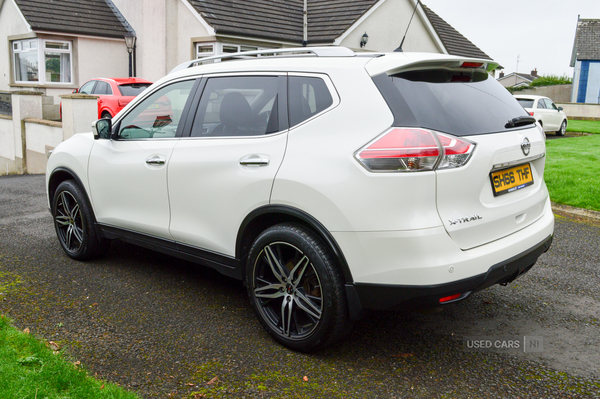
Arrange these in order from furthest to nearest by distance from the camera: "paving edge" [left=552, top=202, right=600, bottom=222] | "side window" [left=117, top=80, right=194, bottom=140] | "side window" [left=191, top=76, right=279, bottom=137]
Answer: "paving edge" [left=552, top=202, right=600, bottom=222]
"side window" [left=117, top=80, right=194, bottom=140]
"side window" [left=191, top=76, right=279, bottom=137]

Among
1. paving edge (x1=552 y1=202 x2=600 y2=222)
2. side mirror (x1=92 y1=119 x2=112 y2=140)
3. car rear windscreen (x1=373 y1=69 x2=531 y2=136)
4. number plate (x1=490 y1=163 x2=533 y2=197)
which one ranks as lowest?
paving edge (x1=552 y1=202 x2=600 y2=222)

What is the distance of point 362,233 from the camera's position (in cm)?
307

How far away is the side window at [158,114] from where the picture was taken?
14.3 ft

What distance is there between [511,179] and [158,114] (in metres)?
2.79

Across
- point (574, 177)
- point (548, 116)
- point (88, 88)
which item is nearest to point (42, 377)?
point (574, 177)

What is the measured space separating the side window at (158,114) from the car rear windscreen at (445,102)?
1.79 meters

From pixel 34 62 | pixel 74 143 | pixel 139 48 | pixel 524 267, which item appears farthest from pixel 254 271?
pixel 34 62

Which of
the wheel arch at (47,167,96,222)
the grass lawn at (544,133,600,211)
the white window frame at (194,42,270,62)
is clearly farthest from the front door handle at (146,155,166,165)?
the white window frame at (194,42,270,62)

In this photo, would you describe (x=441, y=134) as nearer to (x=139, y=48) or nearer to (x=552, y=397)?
(x=552, y=397)

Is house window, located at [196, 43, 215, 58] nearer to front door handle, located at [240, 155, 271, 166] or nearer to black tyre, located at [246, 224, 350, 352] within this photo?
front door handle, located at [240, 155, 271, 166]

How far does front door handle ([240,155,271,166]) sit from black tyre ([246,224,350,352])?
42 cm

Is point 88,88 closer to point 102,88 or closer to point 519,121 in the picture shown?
point 102,88

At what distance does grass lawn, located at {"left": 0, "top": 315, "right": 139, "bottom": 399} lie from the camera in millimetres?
2945

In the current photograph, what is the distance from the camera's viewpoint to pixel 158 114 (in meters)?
4.56
